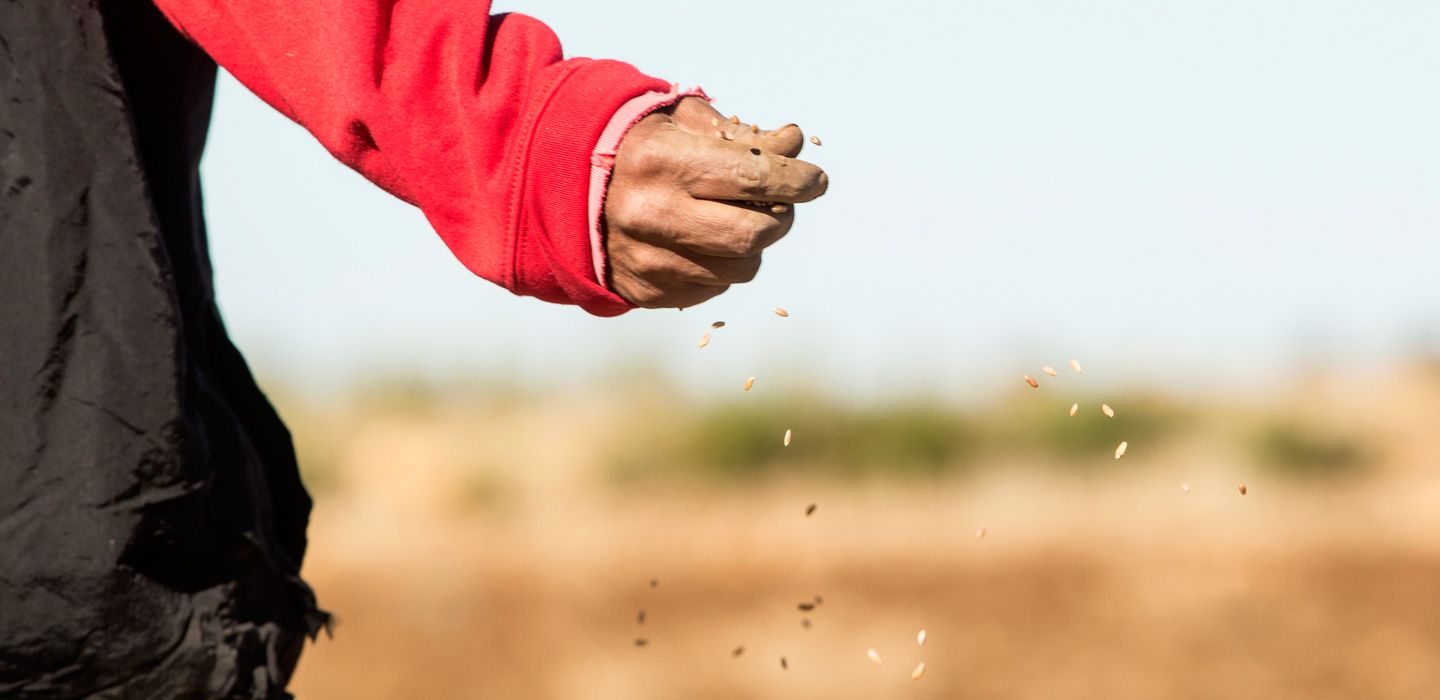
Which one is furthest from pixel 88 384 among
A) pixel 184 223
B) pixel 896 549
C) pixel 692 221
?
pixel 896 549

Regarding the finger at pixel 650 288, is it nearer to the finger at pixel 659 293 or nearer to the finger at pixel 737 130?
Result: the finger at pixel 659 293

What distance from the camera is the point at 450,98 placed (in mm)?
1303

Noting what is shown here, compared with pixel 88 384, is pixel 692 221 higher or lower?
higher

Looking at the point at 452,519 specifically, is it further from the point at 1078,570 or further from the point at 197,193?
the point at 197,193

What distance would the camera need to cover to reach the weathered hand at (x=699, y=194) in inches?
51.2

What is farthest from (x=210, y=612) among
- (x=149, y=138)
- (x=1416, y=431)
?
(x=1416, y=431)

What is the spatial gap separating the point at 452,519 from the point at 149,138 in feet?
20.9

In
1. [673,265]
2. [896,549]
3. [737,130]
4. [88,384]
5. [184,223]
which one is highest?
[737,130]

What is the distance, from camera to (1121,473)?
7672 millimetres

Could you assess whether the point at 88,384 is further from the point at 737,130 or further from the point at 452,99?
the point at 737,130

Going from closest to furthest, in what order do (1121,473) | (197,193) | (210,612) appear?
1. (210,612)
2. (197,193)
3. (1121,473)

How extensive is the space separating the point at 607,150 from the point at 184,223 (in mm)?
546

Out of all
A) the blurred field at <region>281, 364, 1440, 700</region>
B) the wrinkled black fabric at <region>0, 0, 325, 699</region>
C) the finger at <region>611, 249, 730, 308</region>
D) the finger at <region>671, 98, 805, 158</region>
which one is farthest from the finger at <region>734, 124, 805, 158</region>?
the blurred field at <region>281, 364, 1440, 700</region>

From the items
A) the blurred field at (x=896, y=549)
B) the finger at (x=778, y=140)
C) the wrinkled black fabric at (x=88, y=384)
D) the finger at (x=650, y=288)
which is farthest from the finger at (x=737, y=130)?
the blurred field at (x=896, y=549)
